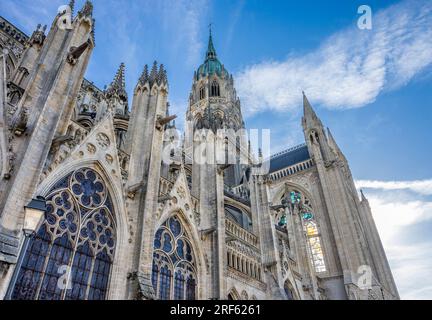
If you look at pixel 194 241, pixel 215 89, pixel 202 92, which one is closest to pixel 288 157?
pixel 215 89

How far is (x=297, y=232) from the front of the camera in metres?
24.8

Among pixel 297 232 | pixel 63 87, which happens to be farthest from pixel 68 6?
pixel 297 232

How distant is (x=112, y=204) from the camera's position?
12.4 m

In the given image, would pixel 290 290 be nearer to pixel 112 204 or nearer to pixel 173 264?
pixel 173 264

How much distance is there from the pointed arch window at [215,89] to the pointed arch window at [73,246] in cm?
4575

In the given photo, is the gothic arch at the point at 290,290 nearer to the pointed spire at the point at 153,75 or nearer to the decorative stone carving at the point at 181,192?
the decorative stone carving at the point at 181,192

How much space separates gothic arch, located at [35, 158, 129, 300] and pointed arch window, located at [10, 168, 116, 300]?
6.0 inches

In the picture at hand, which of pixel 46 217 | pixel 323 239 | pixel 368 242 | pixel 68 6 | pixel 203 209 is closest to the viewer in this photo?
pixel 46 217

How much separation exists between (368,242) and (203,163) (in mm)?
25241

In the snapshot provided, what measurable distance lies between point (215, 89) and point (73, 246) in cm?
4942

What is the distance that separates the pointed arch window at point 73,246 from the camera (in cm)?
930

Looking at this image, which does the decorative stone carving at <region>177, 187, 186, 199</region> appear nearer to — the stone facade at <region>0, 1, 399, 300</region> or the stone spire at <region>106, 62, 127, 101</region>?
the stone facade at <region>0, 1, 399, 300</region>

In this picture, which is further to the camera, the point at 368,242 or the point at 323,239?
Answer: the point at 368,242
